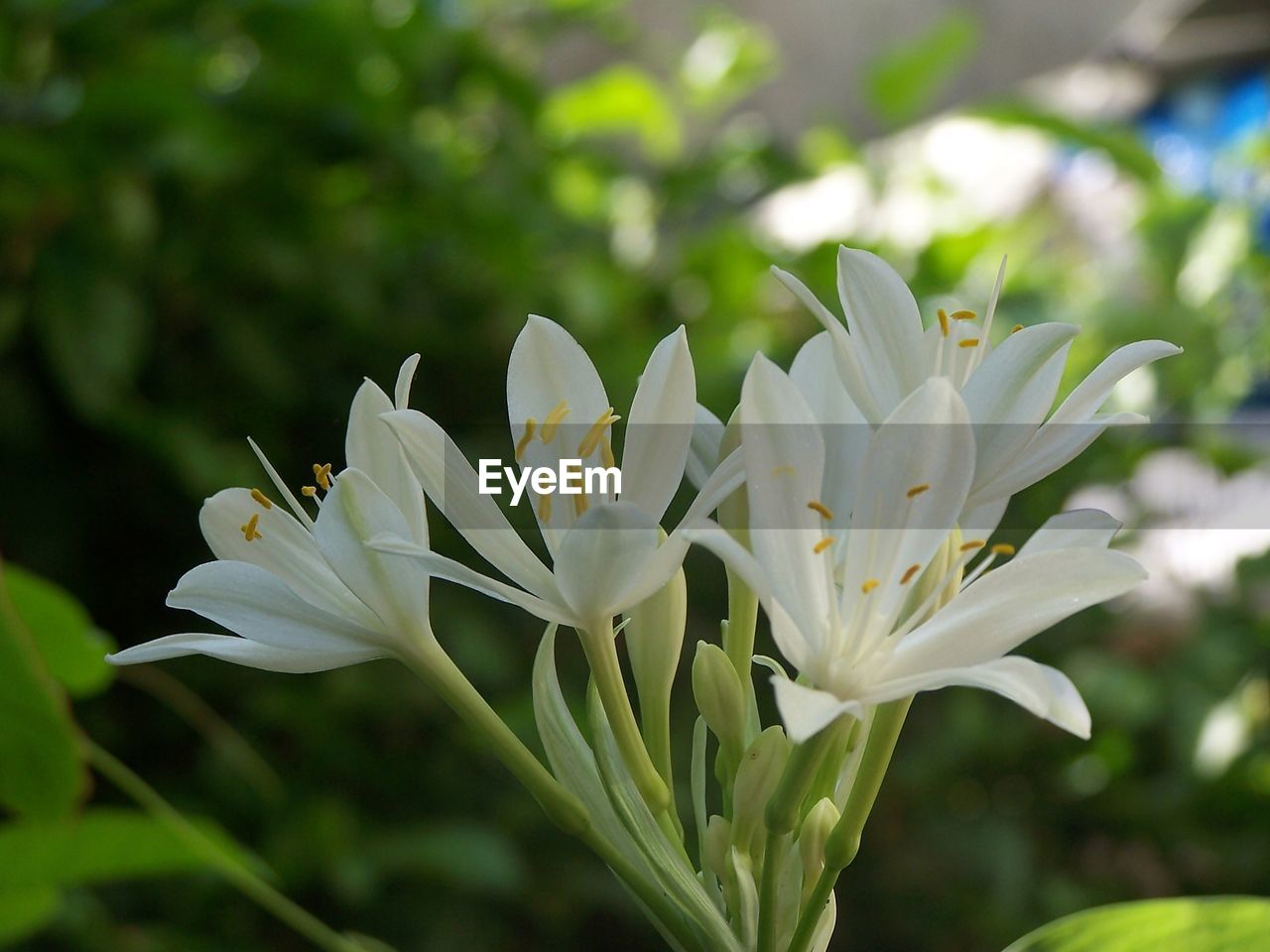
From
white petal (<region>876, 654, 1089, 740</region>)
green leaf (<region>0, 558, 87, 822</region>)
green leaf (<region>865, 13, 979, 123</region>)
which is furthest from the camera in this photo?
green leaf (<region>865, 13, 979, 123</region>)

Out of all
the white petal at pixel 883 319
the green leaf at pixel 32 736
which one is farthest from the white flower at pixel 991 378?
the green leaf at pixel 32 736

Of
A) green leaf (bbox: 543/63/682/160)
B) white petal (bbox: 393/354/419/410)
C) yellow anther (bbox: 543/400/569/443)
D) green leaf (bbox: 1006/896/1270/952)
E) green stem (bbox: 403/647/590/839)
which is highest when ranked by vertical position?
green leaf (bbox: 543/63/682/160)

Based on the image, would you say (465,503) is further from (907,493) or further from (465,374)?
(465,374)

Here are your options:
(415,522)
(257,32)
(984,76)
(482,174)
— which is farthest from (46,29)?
(984,76)

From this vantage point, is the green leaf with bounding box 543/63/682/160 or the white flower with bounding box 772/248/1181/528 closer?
the white flower with bounding box 772/248/1181/528

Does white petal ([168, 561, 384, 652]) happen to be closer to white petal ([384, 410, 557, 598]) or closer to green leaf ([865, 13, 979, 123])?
white petal ([384, 410, 557, 598])

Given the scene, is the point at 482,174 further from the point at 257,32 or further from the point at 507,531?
the point at 507,531

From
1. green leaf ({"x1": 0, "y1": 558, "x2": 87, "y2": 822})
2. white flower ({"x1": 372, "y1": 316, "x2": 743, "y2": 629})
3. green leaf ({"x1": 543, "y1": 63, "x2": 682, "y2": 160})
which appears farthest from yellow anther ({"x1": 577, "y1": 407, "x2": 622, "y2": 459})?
green leaf ({"x1": 543, "y1": 63, "x2": 682, "y2": 160})
